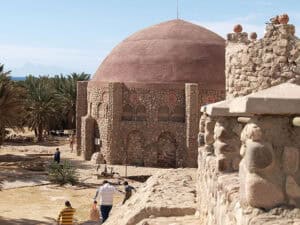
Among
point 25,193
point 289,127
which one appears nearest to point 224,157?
point 289,127

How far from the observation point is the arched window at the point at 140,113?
985 inches

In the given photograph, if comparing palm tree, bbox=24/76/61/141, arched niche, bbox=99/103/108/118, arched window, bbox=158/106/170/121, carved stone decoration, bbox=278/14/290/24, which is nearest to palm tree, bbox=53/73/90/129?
palm tree, bbox=24/76/61/141

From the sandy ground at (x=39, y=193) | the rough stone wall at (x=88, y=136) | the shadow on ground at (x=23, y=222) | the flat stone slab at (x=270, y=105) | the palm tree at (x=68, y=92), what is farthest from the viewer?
the palm tree at (x=68, y=92)

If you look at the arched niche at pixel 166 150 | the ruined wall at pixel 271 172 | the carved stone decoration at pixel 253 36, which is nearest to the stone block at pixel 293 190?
the ruined wall at pixel 271 172

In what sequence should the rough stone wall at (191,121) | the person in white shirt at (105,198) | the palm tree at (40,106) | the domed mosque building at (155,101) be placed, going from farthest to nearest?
the palm tree at (40,106) → the domed mosque building at (155,101) → the rough stone wall at (191,121) → the person in white shirt at (105,198)

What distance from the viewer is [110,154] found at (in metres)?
25.2

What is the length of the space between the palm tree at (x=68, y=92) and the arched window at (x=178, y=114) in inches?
507

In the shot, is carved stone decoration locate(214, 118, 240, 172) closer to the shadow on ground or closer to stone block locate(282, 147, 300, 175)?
stone block locate(282, 147, 300, 175)

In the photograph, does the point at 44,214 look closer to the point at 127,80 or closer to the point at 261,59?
the point at 261,59

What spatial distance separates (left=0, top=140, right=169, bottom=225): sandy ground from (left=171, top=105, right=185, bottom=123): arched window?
10.1ft

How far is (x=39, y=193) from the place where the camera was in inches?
671

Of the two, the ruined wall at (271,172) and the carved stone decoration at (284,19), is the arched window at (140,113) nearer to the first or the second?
the carved stone decoration at (284,19)

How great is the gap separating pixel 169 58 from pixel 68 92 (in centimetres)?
1254

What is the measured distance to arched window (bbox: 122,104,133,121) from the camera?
2525 cm
